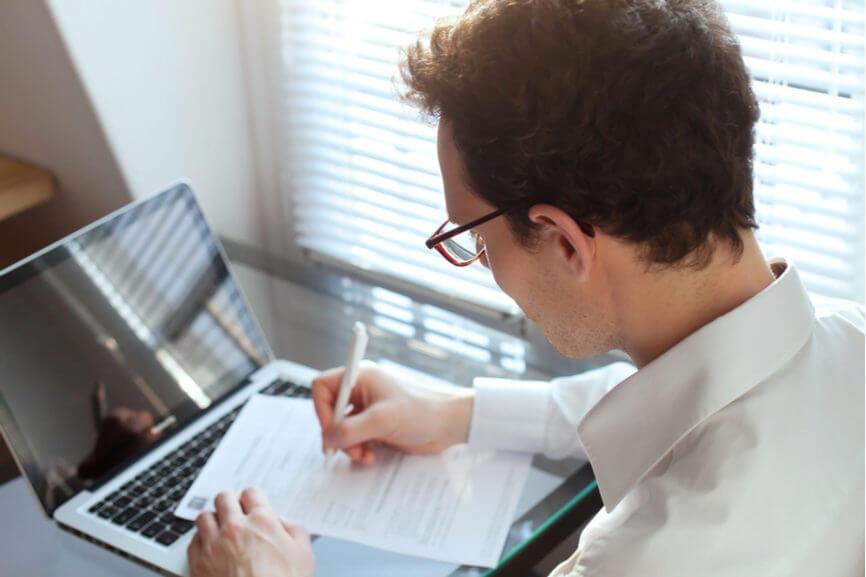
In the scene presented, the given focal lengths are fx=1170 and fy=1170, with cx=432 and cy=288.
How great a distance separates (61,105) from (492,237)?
0.87 meters

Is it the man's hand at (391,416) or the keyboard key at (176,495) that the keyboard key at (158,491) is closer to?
the keyboard key at (176,495)

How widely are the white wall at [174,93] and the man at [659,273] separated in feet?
2.24

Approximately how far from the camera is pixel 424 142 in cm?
179

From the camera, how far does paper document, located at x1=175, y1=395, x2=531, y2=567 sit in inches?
51.3

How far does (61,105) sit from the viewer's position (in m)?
1.71

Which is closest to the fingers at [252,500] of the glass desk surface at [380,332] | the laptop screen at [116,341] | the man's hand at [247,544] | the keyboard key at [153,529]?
the man's hand at [247,544]

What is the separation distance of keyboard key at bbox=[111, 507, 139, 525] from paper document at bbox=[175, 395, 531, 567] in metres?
0.06

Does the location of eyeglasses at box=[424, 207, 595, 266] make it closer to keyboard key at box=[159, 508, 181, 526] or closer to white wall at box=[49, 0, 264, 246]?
keyboard key at box=[159, 508, 181, 526]

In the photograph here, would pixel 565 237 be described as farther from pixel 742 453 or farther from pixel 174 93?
pixel 174 93

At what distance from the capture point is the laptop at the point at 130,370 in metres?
1.39

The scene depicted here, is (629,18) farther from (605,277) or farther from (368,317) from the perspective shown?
(368,317)

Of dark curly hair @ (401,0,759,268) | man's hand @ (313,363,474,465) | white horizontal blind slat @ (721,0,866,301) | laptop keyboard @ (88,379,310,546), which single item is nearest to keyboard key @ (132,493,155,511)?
laptop keyboard @ (88,379,310,546)

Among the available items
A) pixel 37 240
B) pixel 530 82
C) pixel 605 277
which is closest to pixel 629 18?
pixel 530 82

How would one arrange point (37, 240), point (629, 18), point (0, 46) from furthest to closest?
point (37, 240)
point (0, 46)
point (629, 18)
